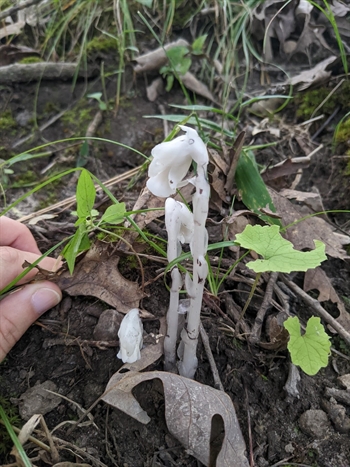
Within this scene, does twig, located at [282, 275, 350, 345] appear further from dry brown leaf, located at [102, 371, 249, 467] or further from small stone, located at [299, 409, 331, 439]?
dry brown leaf, located at [102, 371, 249, 467]

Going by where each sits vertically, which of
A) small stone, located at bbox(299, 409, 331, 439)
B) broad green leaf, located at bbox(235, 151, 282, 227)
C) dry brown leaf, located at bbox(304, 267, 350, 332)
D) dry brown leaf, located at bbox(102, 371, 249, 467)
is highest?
broad green leaf, located at bbox(235, 151, 282, 227)

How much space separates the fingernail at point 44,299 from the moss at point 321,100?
6.41 feet

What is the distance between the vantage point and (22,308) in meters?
1.50

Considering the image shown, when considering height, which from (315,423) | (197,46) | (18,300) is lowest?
(315,423)

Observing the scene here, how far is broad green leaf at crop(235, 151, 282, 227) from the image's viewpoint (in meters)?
1.80

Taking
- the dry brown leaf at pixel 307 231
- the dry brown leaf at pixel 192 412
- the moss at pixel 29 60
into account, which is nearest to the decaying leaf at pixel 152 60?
the moss at pixel 29 60

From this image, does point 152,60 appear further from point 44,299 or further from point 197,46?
point 44,299

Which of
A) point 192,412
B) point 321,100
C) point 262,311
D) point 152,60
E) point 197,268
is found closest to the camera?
point 197,268

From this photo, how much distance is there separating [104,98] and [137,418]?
233 cm

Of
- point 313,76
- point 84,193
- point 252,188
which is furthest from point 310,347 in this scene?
point 313,76

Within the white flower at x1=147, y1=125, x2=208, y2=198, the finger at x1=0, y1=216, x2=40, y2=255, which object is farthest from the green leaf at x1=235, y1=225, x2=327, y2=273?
the finger at x1=0, y1=216, x2=40, y2=255

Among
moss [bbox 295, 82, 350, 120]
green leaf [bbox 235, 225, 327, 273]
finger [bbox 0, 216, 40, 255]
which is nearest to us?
green leaf [bbox 235, 225, 327, 273]

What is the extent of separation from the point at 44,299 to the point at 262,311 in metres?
0.87

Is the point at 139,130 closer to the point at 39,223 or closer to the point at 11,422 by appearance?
the point at 39,223
